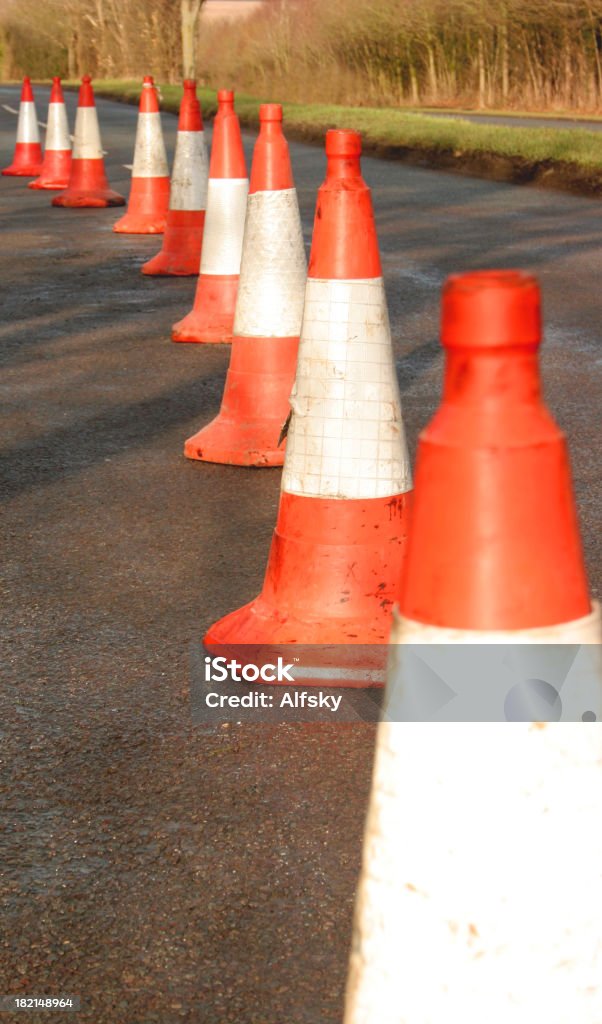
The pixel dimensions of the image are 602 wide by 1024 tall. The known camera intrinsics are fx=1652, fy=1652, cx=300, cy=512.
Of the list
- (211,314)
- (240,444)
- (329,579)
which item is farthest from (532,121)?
(329,579)

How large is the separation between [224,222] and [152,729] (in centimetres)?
393

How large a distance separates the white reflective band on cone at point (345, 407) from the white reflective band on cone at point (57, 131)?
40.3 feet

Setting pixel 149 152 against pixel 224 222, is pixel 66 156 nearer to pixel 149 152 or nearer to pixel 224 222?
pixel 149 152

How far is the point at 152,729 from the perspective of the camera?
10.2 feet

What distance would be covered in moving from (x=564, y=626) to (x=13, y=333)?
6.56 meters

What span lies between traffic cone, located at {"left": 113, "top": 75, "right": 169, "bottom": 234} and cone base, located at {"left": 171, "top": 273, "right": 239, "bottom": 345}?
168 inches

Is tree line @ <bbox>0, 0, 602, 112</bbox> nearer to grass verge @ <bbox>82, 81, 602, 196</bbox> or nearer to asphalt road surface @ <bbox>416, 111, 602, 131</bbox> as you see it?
asphalt road surface @ <bbox>416, 111, 602, 131</bbox>

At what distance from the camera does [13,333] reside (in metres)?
7.82

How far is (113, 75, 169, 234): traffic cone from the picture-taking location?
1136cm

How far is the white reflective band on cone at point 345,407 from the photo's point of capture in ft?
11.3

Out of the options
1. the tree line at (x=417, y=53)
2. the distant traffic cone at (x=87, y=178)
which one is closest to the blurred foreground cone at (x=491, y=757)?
the distant traffic cone at (x=87, y=178)

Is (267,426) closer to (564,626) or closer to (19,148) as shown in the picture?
(564,626)

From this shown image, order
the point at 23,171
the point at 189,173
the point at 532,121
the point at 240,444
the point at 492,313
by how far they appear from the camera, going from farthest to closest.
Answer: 1. the point at 532,121
2. the point at 23,171
3. the point at 189,173
4. the point at 240,444
5. the point at 492,313

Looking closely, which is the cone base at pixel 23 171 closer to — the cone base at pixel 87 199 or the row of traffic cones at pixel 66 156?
the row of traffic cones at pixel 66 156
